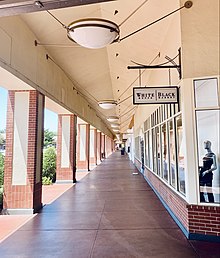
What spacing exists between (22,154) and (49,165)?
18.3 feet

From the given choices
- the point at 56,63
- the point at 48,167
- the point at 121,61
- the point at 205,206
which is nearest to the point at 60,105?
the point at 56,63

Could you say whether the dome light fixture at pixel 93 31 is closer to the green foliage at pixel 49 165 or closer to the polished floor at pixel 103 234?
the polished floor at pixel 103 234

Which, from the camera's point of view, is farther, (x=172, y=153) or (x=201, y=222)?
(x=172, y=153)

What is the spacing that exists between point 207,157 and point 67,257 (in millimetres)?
2854

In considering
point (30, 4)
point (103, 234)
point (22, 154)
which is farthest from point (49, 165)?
point (30, 4)

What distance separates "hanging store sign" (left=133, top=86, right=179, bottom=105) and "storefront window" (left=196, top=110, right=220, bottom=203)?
0.68m

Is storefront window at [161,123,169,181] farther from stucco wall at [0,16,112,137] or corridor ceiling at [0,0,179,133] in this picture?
stucco wall at [0,16,112,137]

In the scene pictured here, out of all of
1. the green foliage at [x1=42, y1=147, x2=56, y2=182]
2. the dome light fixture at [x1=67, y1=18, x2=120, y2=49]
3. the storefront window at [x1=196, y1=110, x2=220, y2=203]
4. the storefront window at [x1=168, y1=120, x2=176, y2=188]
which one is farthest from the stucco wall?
the green foliage at [x1=42, y1=147, x2=56, y2=182]

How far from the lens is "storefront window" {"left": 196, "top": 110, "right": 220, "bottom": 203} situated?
4.00 m

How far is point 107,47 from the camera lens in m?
6.62

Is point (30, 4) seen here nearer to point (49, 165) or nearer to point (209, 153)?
point (209, 153)

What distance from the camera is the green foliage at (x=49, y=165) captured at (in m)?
10.7

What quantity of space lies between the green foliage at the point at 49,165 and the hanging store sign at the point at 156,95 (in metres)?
7.28

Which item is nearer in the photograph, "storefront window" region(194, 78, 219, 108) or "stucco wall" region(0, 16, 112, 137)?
"storefront window" region(194, 78, 219, 108)
